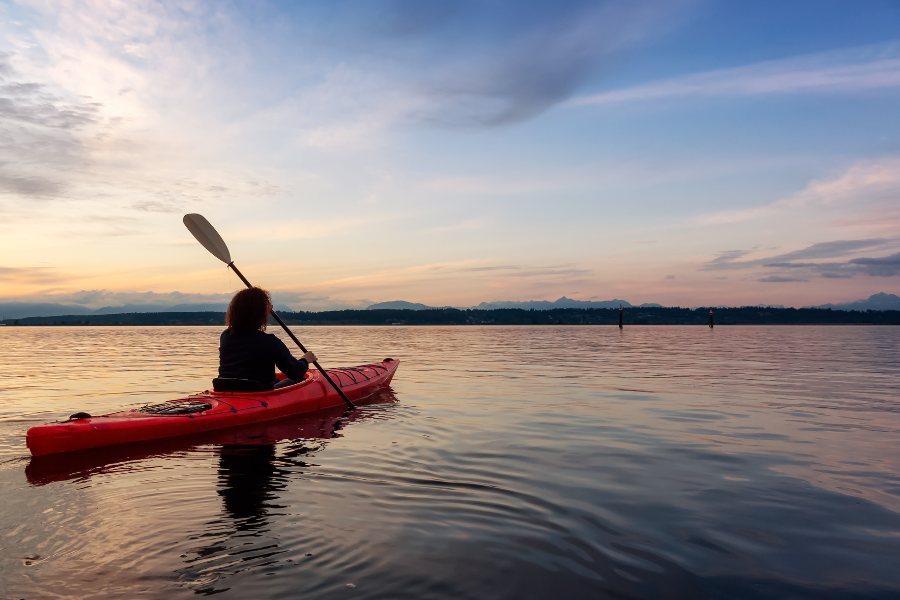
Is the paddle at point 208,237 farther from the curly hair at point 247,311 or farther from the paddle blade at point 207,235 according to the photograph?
the curly hair at point 247,311

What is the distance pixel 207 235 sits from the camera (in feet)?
35.6

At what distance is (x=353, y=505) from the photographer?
4.50 meters

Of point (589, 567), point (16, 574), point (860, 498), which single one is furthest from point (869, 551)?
point (16, 574)

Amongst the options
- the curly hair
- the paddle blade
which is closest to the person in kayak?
the curly hair

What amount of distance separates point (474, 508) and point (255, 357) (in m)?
4.95

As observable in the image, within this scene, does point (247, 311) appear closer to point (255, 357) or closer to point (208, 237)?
point (255, 357)

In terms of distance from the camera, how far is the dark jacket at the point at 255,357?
7.97 m

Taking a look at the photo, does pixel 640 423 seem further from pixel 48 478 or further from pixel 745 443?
pixel 48 478

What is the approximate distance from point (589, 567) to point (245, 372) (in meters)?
6.53

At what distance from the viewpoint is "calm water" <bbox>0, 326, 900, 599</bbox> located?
317 centimetres

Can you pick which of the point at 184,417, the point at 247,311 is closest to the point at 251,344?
the point at 247,311

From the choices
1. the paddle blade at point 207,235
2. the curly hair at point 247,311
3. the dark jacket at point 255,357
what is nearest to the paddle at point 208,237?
the paddle blade at point 207,235

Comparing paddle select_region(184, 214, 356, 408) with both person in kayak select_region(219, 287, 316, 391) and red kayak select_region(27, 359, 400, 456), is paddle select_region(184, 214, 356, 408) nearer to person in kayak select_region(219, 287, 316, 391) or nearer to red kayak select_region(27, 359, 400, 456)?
red kayak select_region(27, 359, 400, 456)

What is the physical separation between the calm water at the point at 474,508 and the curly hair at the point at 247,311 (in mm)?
1575
